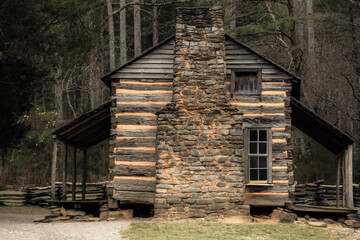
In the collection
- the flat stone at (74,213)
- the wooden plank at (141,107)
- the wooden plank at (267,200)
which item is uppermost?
the wooden plank at (141,107)

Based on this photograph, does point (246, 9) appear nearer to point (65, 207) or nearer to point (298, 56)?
point (298, 56)

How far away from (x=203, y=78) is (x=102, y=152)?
13726 mm

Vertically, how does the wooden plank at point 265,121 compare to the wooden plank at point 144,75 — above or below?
below

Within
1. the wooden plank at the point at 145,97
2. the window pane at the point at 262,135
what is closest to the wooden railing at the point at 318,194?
the window pane at the point at 262,135

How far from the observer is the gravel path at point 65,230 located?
39.7 feet

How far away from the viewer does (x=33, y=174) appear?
27.2 m

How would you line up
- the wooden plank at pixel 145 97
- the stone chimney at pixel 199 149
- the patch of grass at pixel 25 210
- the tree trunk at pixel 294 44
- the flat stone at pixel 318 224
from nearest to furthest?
the stone chimney at pixel 199 149 < the flat stone at pixel 318 224 < the wooden plank at pixel 145 97 < the patch of grass at pixel 25 210 < the tree trunk at pixel 294 44

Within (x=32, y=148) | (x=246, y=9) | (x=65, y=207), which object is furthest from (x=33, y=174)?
(x=246, y=9)

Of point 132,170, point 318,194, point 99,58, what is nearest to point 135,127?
point 132,170

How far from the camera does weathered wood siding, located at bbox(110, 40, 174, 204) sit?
52.6 feet

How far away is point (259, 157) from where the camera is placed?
52.7 ft

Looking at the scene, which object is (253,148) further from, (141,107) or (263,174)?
(141,107)

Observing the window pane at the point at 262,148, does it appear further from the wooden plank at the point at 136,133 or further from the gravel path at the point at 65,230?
the gravel path at the point at 65,230

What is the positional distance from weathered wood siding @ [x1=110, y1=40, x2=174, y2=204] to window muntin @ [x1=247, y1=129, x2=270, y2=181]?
276 centimetres
